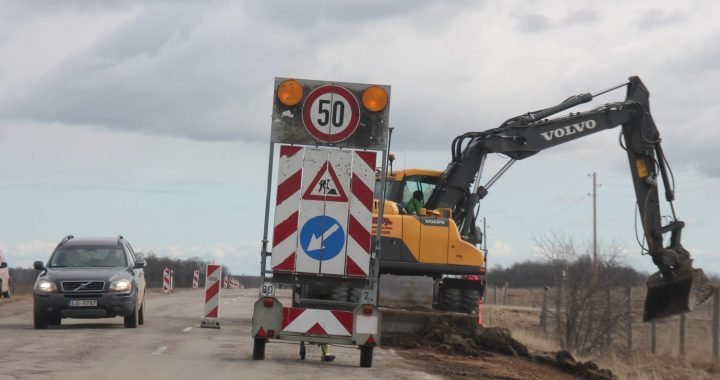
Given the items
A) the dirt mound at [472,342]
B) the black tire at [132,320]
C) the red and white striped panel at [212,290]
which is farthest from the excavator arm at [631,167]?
the black tire at [132,320]

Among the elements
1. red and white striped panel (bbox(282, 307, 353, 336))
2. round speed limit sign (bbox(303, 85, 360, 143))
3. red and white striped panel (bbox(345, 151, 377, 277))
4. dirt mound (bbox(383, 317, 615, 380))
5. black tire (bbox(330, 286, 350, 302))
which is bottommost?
dirt mound (bbox(383, 317, 615, 380))

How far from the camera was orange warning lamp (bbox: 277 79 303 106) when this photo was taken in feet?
48.8

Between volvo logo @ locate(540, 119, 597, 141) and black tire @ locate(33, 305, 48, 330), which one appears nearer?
black tire @ locate(33, 305, 48, 330)

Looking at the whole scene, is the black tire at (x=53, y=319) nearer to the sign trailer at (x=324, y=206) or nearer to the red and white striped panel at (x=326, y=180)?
the sign trailer at (x=324, y=206)

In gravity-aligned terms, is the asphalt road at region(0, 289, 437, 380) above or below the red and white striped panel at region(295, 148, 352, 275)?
below

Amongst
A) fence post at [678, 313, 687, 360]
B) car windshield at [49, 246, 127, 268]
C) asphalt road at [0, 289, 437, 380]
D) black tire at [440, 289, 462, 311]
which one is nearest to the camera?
asphalt road at [0, 289, 437, 380]

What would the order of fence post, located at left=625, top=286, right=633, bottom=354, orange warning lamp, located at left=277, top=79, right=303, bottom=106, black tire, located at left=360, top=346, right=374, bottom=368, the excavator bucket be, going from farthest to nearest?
fence post, located at left=625, top=286, right=633, bottom=354
the excavator bucket
black tire, located at left=360, top=346, right=374, bottom=368
orange warning lamp, located at left=277, top=79, right=303, bottom=106

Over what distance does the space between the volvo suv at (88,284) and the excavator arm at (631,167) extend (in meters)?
6.29

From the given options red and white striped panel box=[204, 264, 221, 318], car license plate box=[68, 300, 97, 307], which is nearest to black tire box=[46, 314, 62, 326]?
car license plate box=[68, 300, 97, 307]

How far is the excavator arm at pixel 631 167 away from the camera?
2341 centimetres

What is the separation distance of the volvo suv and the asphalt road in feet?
1.14

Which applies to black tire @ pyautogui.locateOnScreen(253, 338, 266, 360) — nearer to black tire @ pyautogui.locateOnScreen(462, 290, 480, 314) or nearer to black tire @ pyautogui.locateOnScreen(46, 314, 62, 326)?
black tire @ pyautogui.locateOnScreen(462, 290, 480, 314)

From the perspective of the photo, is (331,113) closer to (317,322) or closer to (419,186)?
(317,322)

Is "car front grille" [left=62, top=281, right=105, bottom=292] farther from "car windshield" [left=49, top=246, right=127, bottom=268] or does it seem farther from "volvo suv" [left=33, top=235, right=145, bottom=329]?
"car windshield" [left=49, top=246, right=127, bottom=268]
